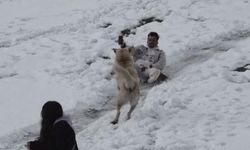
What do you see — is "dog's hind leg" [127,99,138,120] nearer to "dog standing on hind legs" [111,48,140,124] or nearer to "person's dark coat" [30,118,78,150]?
"dog standing on hind legs" [111,48,140,124]

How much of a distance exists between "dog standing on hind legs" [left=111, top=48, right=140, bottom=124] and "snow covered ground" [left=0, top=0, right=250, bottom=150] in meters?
0.31

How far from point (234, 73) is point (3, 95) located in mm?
4979

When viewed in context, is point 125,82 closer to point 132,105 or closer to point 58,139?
point 132,105


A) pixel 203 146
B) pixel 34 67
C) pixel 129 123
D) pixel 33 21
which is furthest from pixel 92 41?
pixel 203 146

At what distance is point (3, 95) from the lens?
11328 millimetres

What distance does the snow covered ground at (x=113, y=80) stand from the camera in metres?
8.81

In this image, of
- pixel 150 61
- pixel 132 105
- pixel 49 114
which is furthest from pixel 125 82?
pixel 49 114

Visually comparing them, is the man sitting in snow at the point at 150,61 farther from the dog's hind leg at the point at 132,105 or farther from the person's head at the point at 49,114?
the person's head at the point at 49,114

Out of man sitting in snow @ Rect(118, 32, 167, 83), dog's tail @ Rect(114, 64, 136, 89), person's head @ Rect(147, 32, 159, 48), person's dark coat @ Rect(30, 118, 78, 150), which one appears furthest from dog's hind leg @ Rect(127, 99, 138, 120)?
person's dark coat @ Rect(30, 118, 78, 150)

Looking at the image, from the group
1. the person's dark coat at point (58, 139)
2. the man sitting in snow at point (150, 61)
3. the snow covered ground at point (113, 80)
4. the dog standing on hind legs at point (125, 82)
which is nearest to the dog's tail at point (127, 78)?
the dog standing on hind legs at point (125, 82)

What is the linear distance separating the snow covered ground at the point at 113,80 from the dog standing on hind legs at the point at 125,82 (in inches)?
12.4

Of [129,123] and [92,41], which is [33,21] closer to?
[92,41]

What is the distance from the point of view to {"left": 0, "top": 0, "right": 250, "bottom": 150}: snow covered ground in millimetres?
8812

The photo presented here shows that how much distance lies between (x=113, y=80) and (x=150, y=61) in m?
0.95
